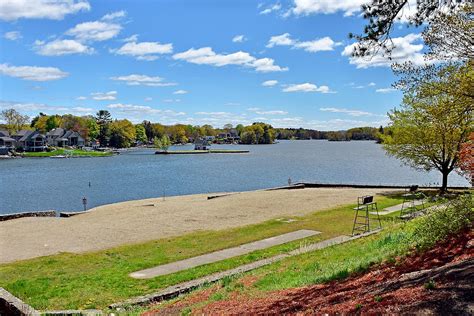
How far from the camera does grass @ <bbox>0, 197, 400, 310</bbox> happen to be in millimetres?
11344

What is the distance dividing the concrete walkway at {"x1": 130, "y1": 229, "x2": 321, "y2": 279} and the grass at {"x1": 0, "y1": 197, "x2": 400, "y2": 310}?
1.46ft

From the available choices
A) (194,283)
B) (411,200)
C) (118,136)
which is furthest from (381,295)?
(118,136)

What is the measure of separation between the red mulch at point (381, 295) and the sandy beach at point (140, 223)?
1107cm

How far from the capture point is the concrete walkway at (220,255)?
1389 cm

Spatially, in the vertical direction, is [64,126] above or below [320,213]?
above

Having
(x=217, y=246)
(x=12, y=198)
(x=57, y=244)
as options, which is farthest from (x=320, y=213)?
(x=12, y=198)

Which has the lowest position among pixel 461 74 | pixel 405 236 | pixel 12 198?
pixel 12 198

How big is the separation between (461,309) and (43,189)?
198ft

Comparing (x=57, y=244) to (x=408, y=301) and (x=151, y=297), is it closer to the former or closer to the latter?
(x=151, y=297)

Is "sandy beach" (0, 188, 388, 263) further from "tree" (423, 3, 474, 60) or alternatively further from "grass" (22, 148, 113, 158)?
"grass" (22, 148, 113, 158)

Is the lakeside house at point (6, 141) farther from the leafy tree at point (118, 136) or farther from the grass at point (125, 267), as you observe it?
the grass at point (125, 267)

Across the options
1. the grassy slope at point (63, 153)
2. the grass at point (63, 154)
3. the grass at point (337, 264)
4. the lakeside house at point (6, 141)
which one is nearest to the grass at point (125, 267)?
the grass at point (337, 264)

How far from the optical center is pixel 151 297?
11.2 m

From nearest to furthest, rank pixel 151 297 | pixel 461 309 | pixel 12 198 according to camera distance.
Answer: pixel 461 309
pixel 151 297
pixel 12 198
